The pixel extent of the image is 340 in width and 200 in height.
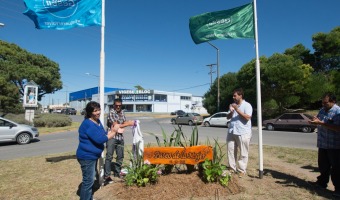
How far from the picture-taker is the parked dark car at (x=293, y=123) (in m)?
18.8

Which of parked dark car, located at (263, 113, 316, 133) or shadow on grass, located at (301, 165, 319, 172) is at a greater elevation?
parked dark car, located at (263, 113, 316, 133)

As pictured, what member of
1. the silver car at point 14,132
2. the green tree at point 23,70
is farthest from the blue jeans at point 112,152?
the green tree at point 23,70

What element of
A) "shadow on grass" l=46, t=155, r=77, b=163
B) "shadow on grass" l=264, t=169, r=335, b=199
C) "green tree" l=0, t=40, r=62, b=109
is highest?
"green tree" l=0, t=40, r=62, b=109

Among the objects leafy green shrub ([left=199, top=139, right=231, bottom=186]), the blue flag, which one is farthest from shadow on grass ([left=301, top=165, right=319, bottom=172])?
the blue flag

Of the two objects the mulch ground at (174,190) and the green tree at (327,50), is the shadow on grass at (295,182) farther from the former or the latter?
the green tree at (327,50)

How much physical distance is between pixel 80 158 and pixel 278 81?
2421cm

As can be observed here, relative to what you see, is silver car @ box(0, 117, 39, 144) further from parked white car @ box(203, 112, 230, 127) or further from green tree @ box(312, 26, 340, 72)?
green tree @ box(312, 26, 340, 72)

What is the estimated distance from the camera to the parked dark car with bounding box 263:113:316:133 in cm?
1881

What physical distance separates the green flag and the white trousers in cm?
223

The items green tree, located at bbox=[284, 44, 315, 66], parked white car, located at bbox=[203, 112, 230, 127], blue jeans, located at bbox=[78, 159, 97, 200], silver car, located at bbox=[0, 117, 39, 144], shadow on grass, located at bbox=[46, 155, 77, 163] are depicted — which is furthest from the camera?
green tree, located at bbox=[284, 44, 315, 66]

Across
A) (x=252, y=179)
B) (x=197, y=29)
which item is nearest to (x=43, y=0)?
(x=197, y=29)

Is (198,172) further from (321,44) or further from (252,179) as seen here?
(321,44)

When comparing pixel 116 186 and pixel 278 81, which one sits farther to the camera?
pixel 278 81

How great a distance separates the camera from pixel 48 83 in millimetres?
40531
